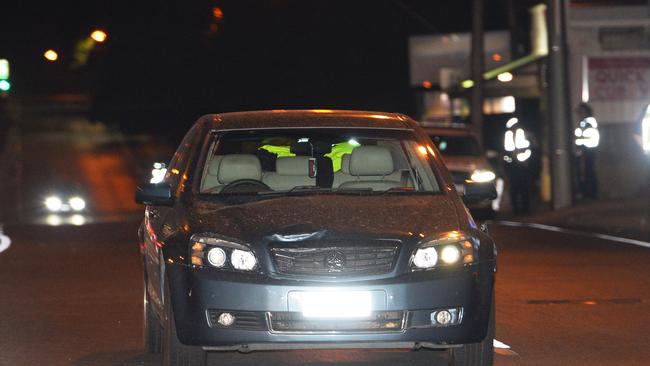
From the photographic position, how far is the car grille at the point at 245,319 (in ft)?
24.8

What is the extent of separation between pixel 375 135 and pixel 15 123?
61200mm

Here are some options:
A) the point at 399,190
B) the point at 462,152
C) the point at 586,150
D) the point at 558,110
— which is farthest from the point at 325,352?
the point at 586,150

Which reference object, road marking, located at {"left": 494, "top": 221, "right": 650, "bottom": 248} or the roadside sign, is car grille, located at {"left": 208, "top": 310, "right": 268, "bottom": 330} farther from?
the roadside sign

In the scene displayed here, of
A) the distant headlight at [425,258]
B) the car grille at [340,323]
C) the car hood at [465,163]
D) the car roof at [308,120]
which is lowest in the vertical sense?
the car grille at [340,323]

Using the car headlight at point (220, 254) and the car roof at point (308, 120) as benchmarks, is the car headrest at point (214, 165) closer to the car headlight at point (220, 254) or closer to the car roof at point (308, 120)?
the car roof at point (308, 120)

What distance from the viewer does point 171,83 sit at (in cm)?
7425

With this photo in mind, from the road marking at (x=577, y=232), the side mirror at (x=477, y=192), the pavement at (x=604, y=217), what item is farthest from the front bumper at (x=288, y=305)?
the pavement at (x=604, y=217)

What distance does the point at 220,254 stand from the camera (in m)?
7.72

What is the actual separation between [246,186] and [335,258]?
5.20 feet

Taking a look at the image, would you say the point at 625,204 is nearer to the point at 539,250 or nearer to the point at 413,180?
the point at 539,250

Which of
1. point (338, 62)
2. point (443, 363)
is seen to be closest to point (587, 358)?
point (443, 363)

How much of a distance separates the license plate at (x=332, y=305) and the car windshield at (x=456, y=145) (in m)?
15.8

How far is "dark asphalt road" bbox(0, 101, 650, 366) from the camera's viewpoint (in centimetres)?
950

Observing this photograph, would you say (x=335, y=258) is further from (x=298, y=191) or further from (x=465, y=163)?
(x=465, y=163)
